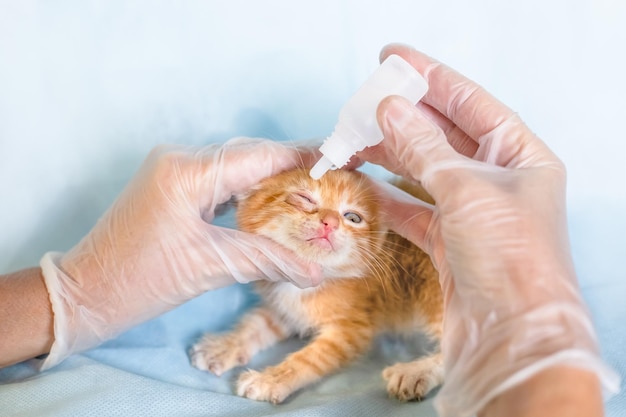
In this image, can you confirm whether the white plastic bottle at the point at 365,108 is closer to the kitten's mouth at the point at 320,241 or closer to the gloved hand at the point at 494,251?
the gloved hand at the point at 494,251

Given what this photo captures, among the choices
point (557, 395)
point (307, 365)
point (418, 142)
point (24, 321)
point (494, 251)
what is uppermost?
point (418, 142)

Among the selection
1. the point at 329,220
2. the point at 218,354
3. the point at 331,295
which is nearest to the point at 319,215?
the point at 329,220

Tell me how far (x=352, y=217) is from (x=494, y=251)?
53cm

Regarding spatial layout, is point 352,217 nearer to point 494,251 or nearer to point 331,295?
point 331,295

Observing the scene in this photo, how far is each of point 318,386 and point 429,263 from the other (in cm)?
39

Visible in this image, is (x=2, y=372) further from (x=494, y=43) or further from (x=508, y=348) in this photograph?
(x=494, y=43)

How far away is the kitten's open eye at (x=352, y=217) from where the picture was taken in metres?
1.39

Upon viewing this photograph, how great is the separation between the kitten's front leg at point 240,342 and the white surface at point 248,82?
439 millimetres

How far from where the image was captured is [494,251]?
35.3 inches

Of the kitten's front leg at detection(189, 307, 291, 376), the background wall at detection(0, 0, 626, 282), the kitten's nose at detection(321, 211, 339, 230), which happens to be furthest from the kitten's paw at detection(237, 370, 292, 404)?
Answer: the background wall at detection(0, 0, 626, 282)

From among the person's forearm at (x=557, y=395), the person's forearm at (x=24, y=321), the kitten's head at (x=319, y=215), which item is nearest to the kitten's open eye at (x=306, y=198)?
the kitten's head at (x=319, y=215)

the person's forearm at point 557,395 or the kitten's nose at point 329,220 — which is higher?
the kitten's nose at point 329,220

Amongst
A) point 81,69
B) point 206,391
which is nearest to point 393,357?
point 206,391

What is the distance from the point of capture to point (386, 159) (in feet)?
4.05
